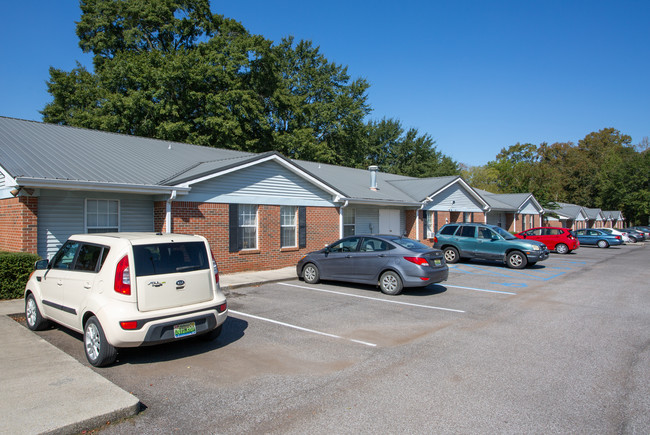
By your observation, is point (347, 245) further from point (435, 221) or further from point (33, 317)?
point (435, 221)

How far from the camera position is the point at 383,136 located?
158 ft

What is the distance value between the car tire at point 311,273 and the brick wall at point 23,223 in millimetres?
6849

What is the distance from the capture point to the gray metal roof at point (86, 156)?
10414 millimetres

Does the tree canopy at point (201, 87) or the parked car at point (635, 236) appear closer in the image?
the tree canopy at point (201, 87)

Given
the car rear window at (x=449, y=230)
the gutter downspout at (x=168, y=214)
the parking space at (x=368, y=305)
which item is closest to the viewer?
the parking space at (x=368, y=305)

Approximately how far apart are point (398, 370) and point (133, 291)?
11.7ft

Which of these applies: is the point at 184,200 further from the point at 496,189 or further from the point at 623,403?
the point at 496,189

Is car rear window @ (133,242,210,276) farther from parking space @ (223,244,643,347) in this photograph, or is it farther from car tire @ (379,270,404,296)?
car tire @ (379,270,404,296)

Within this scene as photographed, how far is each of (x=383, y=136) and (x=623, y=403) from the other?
45.2 m

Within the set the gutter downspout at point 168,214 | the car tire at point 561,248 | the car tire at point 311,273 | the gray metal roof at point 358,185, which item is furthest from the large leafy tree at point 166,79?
the car tire at point 561,248

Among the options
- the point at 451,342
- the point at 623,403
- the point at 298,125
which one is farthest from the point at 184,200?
the point at 298,125

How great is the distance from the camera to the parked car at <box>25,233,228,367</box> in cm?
532

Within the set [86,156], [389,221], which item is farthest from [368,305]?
[389,221]

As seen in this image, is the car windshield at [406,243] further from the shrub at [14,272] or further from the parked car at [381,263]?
the shrub at [14,272]
